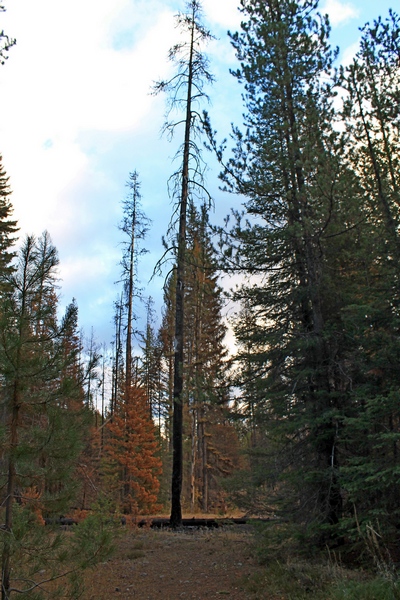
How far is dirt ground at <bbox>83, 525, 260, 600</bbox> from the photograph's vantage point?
7.12 m

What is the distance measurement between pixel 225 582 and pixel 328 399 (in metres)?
3.47

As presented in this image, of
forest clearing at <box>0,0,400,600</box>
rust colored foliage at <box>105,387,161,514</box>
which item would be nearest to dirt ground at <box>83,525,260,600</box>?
forest clearing at <box>0,0,400,600</box>

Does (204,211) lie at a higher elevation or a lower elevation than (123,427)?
higher

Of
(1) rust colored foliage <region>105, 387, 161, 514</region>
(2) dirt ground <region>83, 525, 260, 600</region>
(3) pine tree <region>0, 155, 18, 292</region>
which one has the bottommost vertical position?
(2) dirt ground <region>83, 525, 260, 600</region>

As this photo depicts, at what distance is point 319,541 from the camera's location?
770 cm

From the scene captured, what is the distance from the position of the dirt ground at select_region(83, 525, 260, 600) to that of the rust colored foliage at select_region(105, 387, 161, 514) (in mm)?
7211

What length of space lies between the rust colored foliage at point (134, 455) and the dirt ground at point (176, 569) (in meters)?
7.21

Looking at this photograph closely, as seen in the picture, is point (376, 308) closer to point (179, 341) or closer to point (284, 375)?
point (284, 375)

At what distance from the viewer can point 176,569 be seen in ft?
27.8

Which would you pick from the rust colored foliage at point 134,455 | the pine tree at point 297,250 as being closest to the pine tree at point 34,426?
the pine tree at point 297,250

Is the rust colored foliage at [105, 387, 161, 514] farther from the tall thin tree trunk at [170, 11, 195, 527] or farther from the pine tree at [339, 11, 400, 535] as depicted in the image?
the pine tree at [339, 11, 400, 535]

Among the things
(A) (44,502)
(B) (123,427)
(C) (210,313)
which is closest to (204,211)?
(A) (44,502)

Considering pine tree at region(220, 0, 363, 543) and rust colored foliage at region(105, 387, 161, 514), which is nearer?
pine tree at region(220, 0, 363, 543)

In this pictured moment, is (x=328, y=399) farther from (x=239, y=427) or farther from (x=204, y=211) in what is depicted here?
(x=204, y=211)
